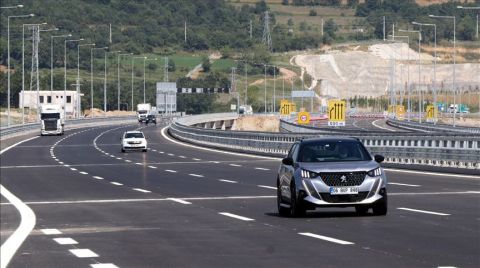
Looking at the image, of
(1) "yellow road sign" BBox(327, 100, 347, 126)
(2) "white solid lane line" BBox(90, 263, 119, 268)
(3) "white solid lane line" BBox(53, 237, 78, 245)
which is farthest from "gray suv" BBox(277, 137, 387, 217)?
(1) "yellow road sign" BBox(327, 100, 347, 126)

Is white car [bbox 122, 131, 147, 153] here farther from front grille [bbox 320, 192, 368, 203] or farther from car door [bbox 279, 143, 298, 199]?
front grille [bbox 320, 192, 368, 203]

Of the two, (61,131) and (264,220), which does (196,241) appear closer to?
(264,220)

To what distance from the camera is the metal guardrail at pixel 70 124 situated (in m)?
101

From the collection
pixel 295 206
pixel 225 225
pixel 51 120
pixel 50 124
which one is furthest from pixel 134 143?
pixel 225 225

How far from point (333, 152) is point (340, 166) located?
1.16 m

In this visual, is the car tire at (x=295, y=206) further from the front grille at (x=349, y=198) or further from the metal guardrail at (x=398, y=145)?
the metal guardrail at (x=398, y=145)

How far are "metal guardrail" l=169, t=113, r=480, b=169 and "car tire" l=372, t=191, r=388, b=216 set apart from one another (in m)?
18.8

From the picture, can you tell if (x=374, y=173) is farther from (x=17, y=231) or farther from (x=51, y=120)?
(x=51, y=120)

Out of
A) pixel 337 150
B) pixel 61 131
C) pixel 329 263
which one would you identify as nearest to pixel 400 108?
pixel 61 131

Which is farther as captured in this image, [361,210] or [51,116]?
[51,116]

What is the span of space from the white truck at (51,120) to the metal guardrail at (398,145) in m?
25.2

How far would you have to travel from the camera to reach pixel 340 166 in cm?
2395

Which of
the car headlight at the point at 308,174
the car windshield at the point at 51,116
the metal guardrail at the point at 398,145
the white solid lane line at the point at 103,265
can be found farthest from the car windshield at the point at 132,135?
the white solid lane line at the point at 103,265

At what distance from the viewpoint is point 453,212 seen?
24.7m
